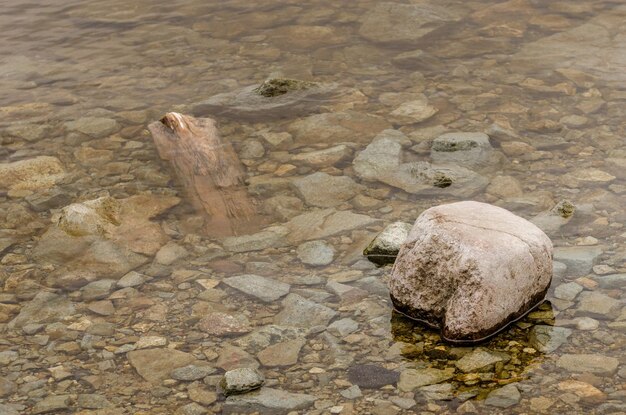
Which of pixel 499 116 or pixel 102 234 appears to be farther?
pixel 499 116

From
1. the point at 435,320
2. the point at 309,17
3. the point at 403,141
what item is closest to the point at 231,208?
the point at 403,141

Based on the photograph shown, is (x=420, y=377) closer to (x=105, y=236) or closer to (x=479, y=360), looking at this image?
(x=479, y=360)

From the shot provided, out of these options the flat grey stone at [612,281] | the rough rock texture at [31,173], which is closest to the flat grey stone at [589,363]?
the flat grey stone at [612,281]

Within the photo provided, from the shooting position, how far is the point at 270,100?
6465 mm

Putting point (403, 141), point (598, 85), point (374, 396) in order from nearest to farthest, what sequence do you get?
point (374, 396) → point (403, 141) → point (598, 85)

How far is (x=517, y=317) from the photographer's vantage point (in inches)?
151

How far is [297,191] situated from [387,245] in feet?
3.40

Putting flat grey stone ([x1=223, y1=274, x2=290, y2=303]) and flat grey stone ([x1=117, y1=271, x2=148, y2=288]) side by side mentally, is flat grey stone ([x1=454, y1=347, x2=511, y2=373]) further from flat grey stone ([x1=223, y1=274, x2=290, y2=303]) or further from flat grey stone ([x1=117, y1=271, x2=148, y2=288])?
flat grey stone ([x1=117, y1=271, x2=148, y2=288])

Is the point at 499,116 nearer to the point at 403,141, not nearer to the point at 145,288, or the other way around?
the point at 403,141

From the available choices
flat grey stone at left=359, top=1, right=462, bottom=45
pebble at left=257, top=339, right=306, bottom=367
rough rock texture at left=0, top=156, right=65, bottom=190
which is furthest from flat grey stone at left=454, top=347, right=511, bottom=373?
flat grey stone at left=359, top=1, right=462, bottom=45

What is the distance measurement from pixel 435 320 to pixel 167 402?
3.81 feet

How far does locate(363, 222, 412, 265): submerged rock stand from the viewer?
4391mm

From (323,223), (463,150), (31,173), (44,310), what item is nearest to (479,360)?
(323,223)

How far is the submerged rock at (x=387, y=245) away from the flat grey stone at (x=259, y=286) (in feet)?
1.50
